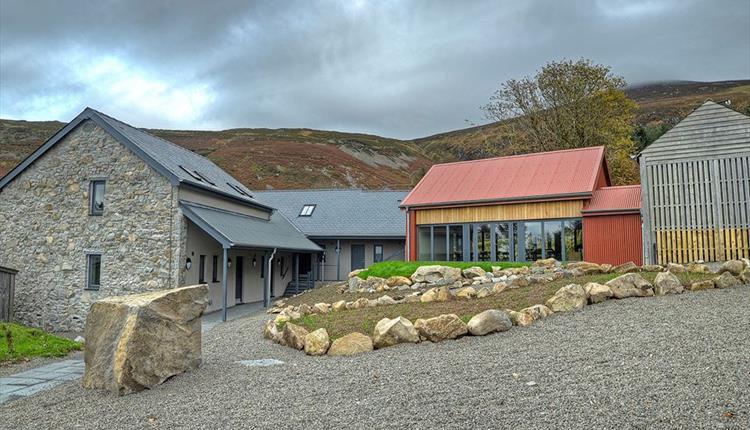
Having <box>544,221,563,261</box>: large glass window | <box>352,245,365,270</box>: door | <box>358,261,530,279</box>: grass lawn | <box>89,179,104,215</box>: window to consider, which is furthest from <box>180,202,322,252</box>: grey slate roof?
<box>544,221,563,261</box>: large glass window

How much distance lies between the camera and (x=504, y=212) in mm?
20250

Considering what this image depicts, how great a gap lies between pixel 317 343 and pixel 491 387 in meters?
3.68

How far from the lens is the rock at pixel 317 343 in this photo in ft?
28.8

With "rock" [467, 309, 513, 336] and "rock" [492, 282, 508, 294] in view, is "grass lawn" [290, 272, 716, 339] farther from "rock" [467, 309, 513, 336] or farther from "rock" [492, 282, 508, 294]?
"rock" [467, 309, 513, 336]

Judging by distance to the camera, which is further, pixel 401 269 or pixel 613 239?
pixel 613 239

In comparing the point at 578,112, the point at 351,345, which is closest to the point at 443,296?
the point at 351,345

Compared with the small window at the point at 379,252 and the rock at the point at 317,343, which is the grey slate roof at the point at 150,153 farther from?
the rock at the point at 317,343

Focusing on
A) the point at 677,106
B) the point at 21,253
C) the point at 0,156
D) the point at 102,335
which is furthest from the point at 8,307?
the point at 677,106

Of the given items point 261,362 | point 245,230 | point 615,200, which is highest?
point 615,200

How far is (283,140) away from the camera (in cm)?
8356

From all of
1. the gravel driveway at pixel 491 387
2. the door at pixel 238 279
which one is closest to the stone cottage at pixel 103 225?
the door at pixel 238 279

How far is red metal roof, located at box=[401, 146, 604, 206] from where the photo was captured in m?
19.5

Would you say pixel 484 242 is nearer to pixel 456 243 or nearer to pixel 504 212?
pixel 456 243

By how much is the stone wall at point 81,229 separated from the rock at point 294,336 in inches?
363
